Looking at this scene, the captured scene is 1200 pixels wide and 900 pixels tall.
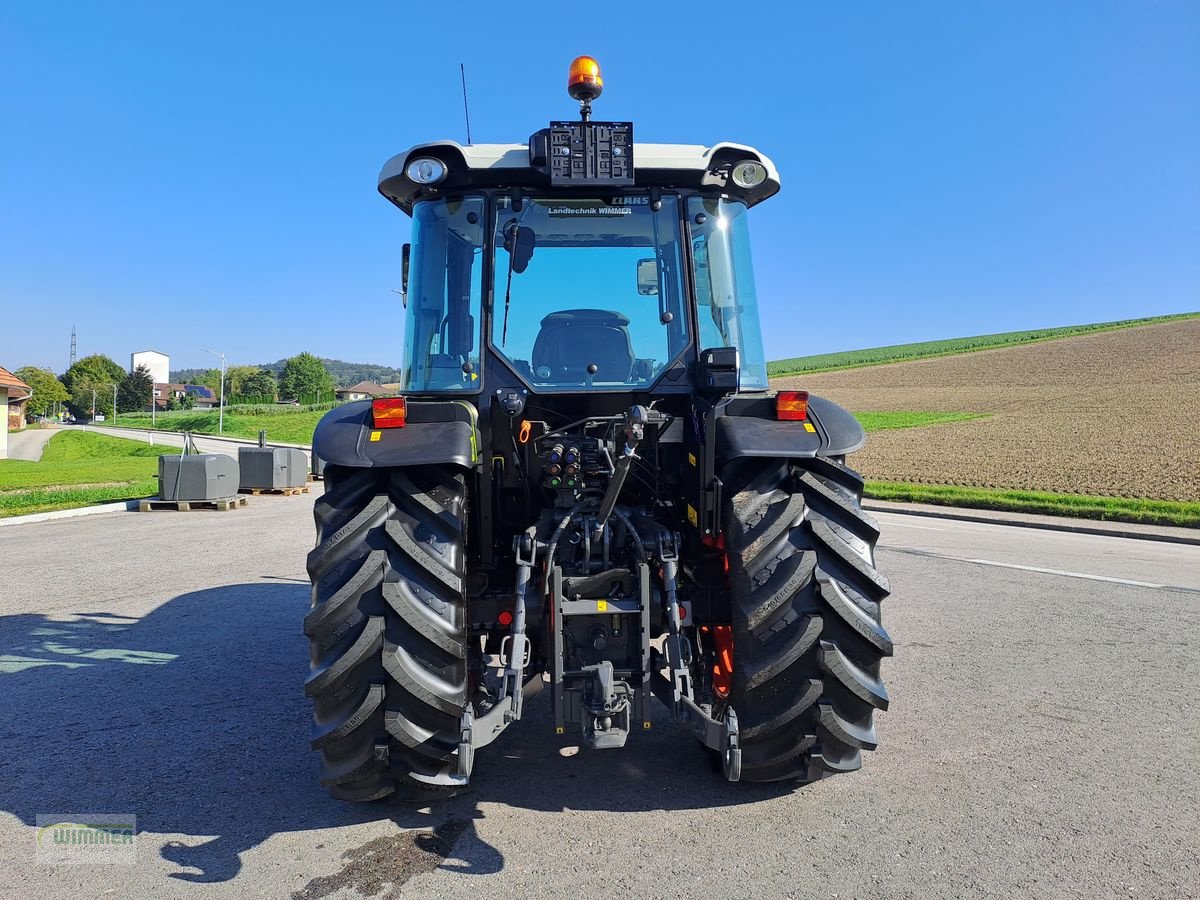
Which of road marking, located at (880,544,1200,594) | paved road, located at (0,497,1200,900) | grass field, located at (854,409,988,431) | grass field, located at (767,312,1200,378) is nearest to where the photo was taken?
paved road, located at (0,497,1200,900)

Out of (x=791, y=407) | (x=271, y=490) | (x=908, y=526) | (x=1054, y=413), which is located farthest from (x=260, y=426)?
(x=791, y=407)

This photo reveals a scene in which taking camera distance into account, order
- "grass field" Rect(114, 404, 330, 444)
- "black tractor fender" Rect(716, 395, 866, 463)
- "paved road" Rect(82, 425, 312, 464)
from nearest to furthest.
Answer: "black tractor fender" Rect(716, 395, 866, 463), "paved road" Rect(82, 425, 312, 464), "grass field" Rect(114, 404, 330, 444)

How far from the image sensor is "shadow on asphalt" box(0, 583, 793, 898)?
303cm

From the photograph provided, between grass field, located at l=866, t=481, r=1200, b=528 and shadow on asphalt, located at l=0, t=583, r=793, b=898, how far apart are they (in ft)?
40.9

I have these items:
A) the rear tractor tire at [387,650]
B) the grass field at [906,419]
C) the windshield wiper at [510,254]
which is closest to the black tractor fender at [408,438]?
the rear tractor tire at [387,650]

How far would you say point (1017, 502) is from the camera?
49.1ft

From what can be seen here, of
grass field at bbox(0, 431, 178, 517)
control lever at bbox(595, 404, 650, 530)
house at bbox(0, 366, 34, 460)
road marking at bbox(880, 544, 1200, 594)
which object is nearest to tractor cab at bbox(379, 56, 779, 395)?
control lever at bbox(595, 404, 650, 530)

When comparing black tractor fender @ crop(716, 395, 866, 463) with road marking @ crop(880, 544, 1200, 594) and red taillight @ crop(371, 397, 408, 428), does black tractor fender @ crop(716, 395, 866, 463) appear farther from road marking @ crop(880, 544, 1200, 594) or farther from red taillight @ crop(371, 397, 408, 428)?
road marking @ crop(880, 544, 1200, 594)

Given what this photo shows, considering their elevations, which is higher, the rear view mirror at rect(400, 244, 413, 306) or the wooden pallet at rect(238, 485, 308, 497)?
the rear view mirror at rect(400, 244, 413, 306)

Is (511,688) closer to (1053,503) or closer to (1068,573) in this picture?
(1068,573)

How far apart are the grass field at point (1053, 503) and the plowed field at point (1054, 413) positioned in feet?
3.63

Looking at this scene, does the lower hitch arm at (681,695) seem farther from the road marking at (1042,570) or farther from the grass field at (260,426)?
the grass field at (260,426)

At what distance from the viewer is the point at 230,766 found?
11.8ft

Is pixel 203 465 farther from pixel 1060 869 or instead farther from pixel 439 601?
pixel 1060 869
